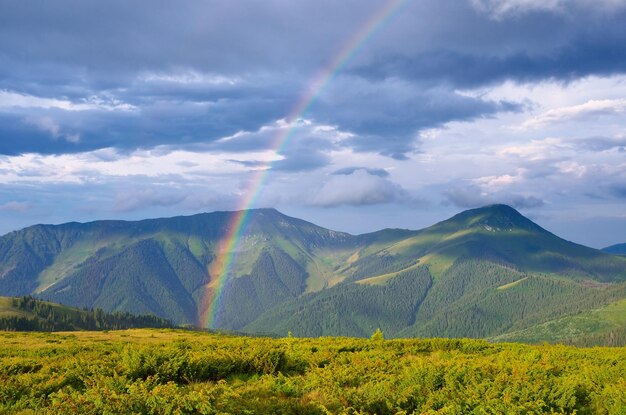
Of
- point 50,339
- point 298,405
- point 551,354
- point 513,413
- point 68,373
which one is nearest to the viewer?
point 513,413

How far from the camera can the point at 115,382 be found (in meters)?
16.5

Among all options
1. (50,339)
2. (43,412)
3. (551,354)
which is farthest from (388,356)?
(50,339)

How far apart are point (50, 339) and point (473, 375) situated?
5390 centimetres

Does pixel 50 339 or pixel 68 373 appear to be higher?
pixel 68 373

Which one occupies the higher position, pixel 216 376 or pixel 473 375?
pixel 473 375

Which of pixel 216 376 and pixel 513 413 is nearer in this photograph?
pixel 513 413

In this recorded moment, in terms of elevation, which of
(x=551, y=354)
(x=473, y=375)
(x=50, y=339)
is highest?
(x=473, y=375)

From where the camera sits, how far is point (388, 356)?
2877cm

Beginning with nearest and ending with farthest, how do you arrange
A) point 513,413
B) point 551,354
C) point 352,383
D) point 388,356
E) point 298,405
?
point 513,413, point 298,405, point 352,383, point 388,356, point 551,354

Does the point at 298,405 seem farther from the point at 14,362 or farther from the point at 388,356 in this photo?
the point at 14,362

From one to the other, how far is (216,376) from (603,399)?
662 inches

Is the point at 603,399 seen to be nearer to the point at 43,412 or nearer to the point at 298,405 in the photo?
the point at 298,405

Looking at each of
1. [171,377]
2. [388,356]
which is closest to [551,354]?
[388,356]

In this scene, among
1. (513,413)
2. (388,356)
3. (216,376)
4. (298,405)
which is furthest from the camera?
(388,356)
